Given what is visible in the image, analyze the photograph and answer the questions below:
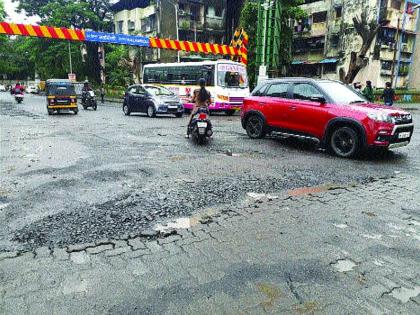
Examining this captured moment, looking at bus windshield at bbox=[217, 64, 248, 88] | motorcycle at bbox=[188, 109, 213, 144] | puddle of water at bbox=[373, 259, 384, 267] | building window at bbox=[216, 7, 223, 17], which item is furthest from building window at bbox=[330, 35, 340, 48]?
puddle of water at bbox=[373, 259, 384, 267]

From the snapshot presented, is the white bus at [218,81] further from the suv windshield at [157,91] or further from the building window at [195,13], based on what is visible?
the building window at [195,13]

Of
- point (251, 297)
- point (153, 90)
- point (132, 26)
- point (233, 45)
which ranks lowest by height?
point (251, 297)

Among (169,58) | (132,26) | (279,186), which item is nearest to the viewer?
(279,186)

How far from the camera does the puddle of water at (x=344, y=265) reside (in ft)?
10.1

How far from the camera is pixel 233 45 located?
24172 millimetres

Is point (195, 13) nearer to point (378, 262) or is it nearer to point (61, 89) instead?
→ point (61, 89)

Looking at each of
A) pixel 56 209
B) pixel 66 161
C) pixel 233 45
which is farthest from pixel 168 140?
pixel 233 45

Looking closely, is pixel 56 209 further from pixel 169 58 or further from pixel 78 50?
pixel 78 50

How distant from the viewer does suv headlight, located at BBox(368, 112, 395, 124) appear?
748 cm

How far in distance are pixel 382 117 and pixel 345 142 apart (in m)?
0.99

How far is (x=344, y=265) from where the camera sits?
3.16 metres

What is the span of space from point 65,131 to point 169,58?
3373 cm

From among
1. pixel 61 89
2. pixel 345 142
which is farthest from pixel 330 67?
pixel 345 142

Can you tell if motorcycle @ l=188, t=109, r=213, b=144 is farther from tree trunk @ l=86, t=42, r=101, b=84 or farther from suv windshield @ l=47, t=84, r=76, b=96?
tree trunk @ l=86, t=42, r=101, b=84
